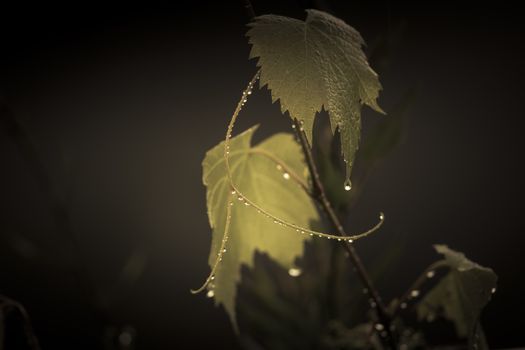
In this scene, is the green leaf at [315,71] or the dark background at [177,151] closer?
the green leaf at [315,71]

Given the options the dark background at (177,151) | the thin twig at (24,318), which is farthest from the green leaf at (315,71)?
the dark background at (177,151)

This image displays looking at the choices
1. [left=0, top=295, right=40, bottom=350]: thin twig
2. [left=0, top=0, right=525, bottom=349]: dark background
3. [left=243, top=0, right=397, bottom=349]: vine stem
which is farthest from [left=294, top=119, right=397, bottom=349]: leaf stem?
[left=0, top=0, right=525, bottom=349]: dark background

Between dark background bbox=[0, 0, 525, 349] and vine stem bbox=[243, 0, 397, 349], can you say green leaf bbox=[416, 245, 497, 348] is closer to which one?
vine stem bbox=[243, 0, 397, 349]

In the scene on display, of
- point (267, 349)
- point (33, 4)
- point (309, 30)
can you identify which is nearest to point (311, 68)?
point (309, 30)

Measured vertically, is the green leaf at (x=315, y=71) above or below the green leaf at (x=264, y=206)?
above

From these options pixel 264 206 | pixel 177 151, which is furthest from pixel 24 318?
pixel 177 151

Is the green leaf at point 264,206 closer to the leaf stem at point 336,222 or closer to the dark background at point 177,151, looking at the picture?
the leaf stem at point 336,222

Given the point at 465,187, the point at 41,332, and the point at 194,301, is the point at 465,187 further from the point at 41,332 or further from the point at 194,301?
the point at 41,332
